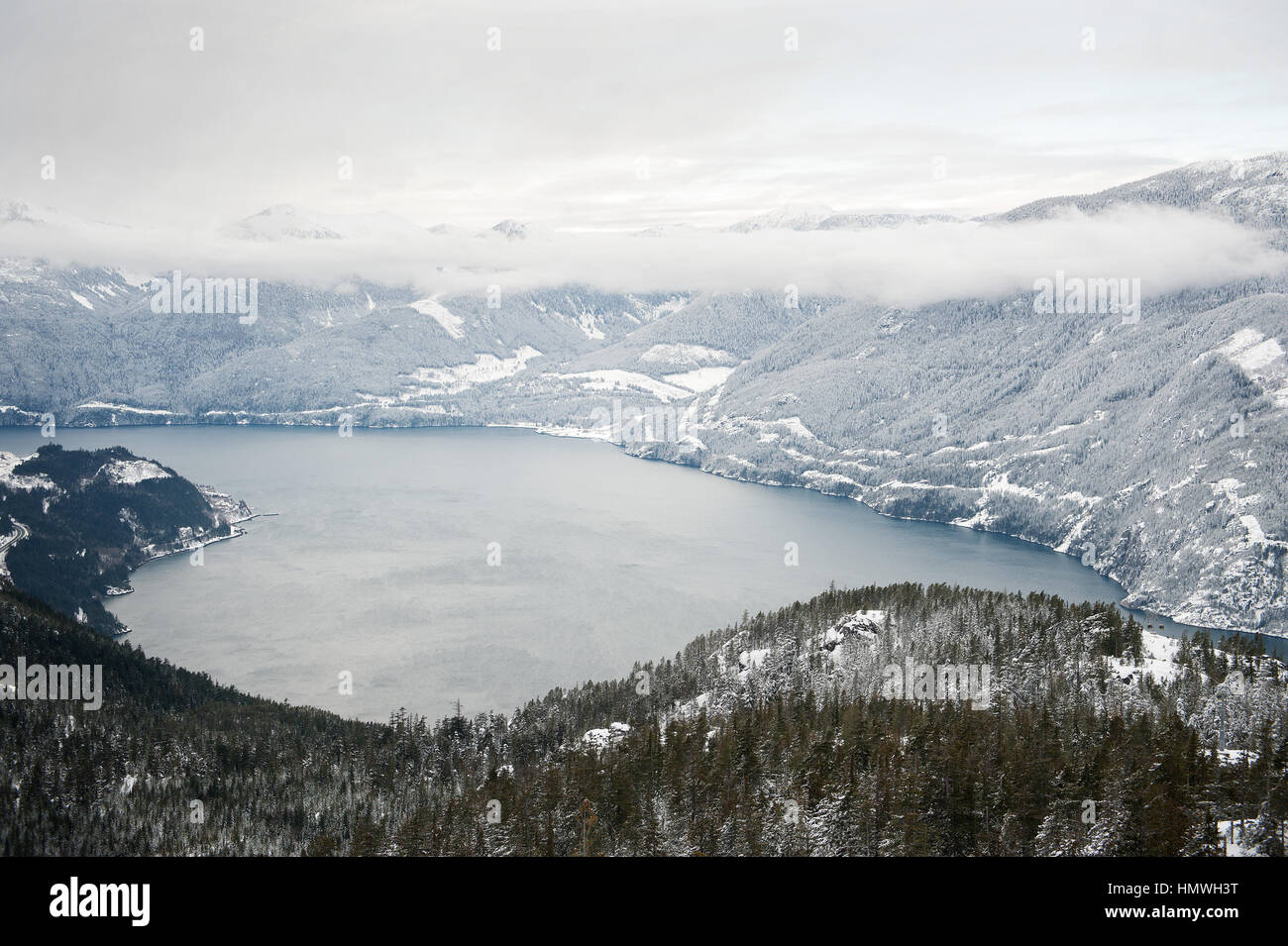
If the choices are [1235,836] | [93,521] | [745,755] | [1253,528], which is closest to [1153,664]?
[745,755]

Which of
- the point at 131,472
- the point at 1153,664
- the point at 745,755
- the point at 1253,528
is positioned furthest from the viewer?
the point at 131,472

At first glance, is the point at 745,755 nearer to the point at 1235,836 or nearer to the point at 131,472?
the point at 1235,836

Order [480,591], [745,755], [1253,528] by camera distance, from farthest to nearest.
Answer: [1253,528], [480,591], [745,755]

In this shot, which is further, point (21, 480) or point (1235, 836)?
point (21, 480)

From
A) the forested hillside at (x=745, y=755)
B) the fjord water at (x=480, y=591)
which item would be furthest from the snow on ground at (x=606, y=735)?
the fjord water at (x=480, y=591)

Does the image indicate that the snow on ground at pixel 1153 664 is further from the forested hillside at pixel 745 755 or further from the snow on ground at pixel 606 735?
the snow on ground at pixel 606 735
